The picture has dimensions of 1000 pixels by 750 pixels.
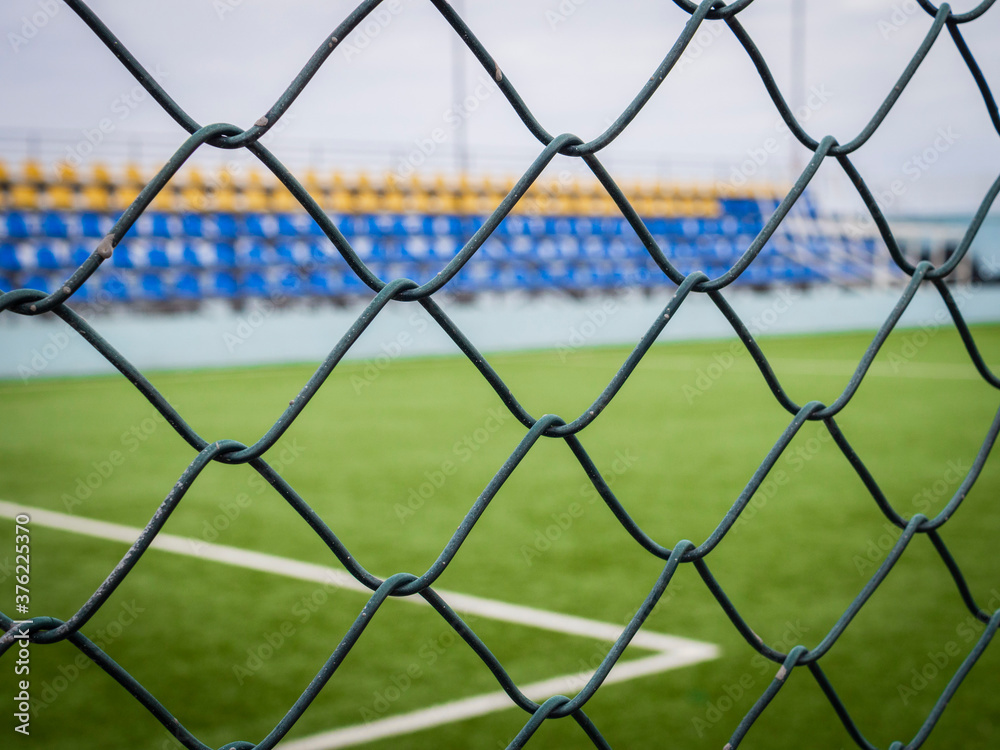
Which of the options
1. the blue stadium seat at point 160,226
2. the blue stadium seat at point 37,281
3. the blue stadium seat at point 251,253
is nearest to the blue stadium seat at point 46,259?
the blue stadium seat at point 37,281

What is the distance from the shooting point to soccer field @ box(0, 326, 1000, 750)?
1.35m

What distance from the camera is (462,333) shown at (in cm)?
51

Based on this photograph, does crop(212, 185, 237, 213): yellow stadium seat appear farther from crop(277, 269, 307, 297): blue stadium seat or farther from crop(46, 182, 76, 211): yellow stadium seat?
crop(46, 182, 76, 211): yellow stadium seat

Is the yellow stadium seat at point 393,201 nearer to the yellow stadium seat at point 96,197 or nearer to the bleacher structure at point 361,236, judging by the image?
the bleacher structure at point 361,236

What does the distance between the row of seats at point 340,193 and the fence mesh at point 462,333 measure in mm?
7880

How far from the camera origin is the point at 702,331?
31.0 feet

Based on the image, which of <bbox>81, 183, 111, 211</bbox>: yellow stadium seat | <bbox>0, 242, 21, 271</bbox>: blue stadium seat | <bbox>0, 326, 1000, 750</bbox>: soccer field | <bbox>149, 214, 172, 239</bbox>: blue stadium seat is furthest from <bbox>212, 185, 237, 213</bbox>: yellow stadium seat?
<bbox>0, 326, 1000, 750</bbox>: soccer field

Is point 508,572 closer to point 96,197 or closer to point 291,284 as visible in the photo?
point 291,284

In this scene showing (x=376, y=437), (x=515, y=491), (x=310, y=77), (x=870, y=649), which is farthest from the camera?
(x=376, y=437)

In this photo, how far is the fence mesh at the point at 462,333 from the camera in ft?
1.26

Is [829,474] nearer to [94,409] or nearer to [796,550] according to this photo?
[796,550]

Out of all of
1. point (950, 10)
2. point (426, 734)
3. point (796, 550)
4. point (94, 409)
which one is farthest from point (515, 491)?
point (94, 409)

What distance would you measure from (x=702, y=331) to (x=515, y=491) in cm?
698

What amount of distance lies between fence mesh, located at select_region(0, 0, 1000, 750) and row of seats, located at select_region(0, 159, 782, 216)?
7880 mm
